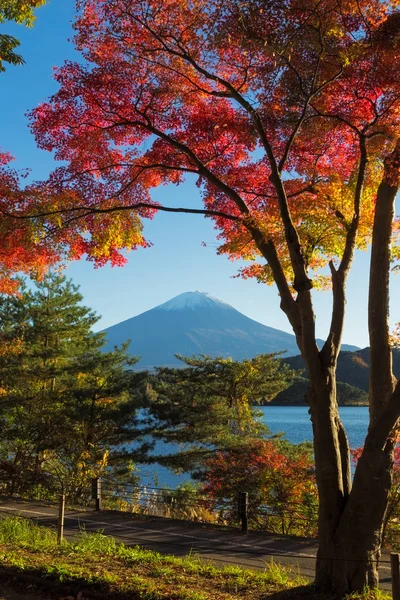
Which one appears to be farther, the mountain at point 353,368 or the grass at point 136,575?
the mountain at point 353,368

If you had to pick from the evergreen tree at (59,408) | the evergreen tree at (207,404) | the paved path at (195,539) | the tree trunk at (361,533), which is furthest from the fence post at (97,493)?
the tree trunk at (361,533)

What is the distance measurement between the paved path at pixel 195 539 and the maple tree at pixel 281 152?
2.03m

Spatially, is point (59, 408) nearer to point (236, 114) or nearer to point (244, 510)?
point (244, 510)

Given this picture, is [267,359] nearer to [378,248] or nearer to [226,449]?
[226,449]

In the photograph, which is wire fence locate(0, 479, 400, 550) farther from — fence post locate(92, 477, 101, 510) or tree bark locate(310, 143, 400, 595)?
tree bark locate(310, 143, 400, 595)

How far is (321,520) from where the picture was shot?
504cm

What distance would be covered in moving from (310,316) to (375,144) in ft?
8.04

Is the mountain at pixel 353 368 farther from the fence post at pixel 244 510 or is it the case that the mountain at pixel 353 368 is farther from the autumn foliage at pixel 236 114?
the autumn foliage at pixel 236 114

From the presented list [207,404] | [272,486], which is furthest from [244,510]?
[207,404]

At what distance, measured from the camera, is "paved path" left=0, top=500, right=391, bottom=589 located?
267 inches

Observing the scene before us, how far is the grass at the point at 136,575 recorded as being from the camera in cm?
471

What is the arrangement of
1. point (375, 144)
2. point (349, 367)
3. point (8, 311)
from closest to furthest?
point (375, 144) → point (8, 311) → point (349, 367)

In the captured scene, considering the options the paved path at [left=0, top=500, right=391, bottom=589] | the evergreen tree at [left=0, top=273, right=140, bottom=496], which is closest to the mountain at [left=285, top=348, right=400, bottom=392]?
the evergreen tree at [left=0, top=273, right=140, bottom=496]

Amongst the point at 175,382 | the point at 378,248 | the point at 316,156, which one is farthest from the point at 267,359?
the point at 378,248
